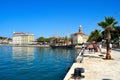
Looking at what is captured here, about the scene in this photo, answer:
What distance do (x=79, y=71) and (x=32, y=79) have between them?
24.0 ft

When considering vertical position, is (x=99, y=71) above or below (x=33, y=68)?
above

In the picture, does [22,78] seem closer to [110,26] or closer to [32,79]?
[32,79]

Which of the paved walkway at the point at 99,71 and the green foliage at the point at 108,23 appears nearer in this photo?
the paved walkway at the point at 99,71

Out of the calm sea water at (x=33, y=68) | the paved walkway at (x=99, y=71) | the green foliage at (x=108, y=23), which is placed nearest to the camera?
the paved walkway at (x=99, y=71)

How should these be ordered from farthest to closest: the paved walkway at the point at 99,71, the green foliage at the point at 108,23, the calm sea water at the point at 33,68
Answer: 1. the green foliage at the point at 108,23
2. the calm sea water at the point at 33,68
3. the paved walkway at the point at 99,71

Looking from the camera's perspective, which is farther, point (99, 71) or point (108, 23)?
point (108, 23)

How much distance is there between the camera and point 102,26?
31.0m

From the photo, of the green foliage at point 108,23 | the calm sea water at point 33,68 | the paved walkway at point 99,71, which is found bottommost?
the calm sea water at point 33,68

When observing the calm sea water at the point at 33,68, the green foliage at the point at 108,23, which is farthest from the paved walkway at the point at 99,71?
the green foliage at the point at 108,23

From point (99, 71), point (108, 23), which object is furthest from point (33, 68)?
point (99, 71)

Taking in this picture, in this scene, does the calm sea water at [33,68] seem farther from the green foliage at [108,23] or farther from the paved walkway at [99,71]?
the green foliage at [108,23]

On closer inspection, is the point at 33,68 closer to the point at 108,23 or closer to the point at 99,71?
the point at 108,23

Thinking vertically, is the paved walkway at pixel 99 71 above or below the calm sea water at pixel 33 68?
above

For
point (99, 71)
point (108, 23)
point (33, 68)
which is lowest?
point (33, 68)
